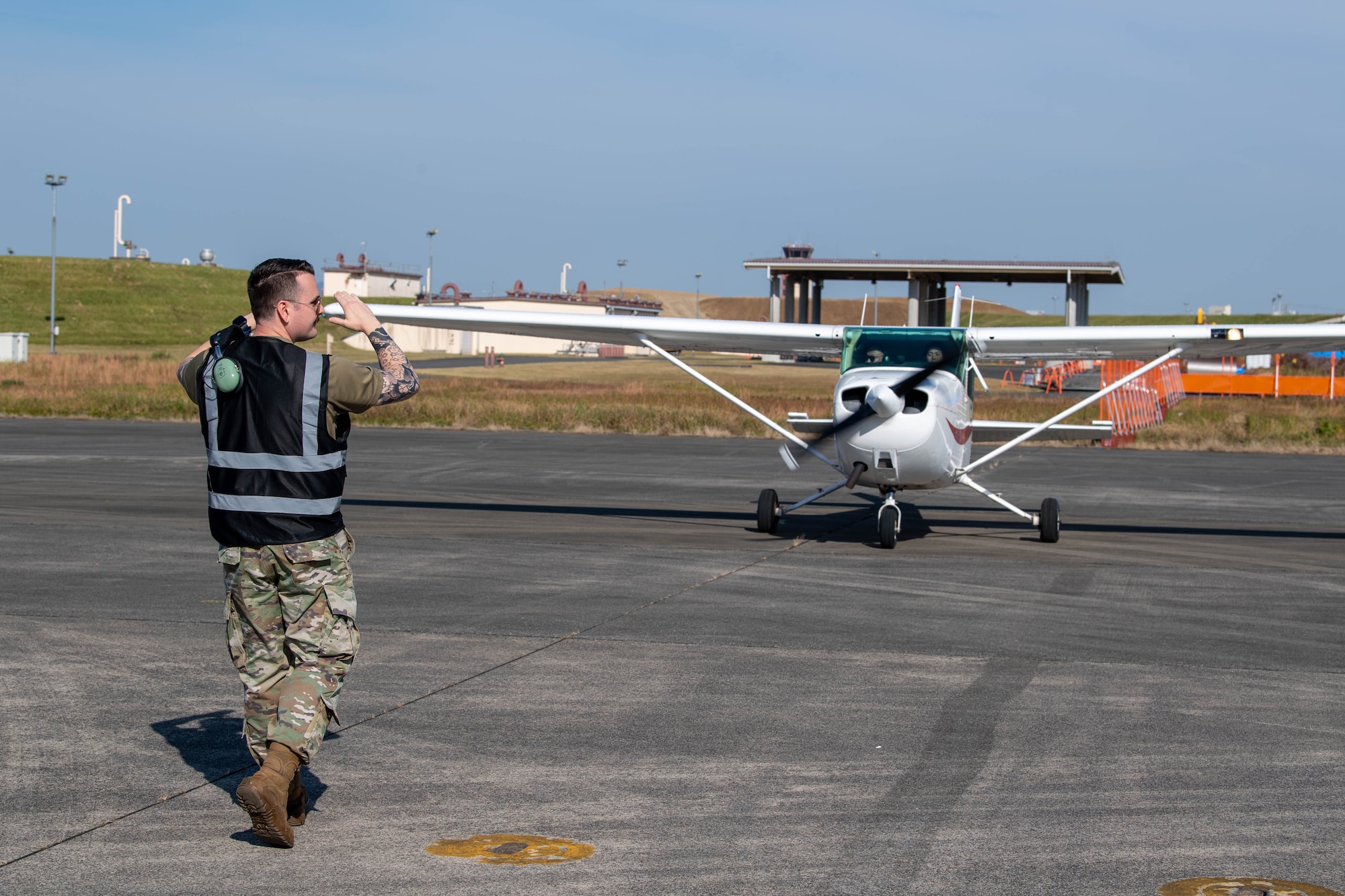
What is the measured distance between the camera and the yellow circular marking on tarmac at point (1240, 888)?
361 cm

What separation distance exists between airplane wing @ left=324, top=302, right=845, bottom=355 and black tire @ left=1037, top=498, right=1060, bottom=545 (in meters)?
2.80

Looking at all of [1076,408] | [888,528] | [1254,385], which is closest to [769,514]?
[888,528]

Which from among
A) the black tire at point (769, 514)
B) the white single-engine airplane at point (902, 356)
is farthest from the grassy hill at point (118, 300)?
the black tire at point (769, 514)

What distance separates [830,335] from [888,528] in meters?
2.62

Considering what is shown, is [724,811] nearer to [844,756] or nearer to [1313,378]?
[844,756]

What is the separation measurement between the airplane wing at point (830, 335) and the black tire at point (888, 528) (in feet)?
7.32

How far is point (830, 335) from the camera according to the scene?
1339cm

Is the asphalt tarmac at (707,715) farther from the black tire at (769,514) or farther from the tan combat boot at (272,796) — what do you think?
the black tire at (769,514)

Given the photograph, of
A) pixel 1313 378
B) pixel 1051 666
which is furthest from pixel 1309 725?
pixel 1313 378

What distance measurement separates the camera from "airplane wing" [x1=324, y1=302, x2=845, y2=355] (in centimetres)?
1388

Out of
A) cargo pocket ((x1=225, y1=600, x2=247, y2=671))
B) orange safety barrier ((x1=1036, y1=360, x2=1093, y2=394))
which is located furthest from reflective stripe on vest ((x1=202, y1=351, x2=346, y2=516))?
orange safety barrier ((x1=1036, y1=360, x2=1093, y2=394))

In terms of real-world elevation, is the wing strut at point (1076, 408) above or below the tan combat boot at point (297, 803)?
above

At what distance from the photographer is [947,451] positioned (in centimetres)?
1173

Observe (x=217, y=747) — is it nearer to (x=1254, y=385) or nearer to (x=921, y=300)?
(x=1254, y=385)
